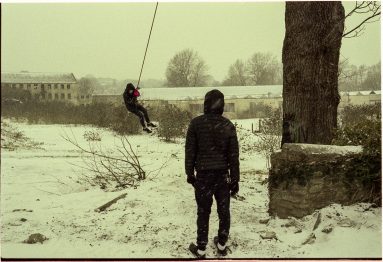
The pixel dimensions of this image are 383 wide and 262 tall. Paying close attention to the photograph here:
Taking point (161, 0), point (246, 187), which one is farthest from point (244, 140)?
point (161, 0)

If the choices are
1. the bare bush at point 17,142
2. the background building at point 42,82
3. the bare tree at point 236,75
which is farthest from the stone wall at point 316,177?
the bare bush at point 17,142

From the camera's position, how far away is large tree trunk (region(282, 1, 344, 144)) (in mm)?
5195

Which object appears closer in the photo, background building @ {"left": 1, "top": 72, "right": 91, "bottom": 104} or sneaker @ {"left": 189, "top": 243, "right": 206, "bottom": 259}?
sneaker @ {"left": 189, "top": 243, "right": 206, "bottom": 259}

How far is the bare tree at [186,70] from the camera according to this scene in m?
6.19

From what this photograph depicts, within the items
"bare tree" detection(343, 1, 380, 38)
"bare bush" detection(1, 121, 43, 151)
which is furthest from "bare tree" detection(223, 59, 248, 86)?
"bare bush" detection(1, 121, 43, 151)

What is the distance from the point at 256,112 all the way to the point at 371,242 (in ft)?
16.1

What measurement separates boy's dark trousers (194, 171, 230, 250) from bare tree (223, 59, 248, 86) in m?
2.51

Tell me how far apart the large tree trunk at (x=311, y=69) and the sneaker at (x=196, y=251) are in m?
2.16

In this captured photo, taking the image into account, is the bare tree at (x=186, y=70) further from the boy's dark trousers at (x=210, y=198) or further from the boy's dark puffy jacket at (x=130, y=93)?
the boy's dark trousers at (x=210, y=198)

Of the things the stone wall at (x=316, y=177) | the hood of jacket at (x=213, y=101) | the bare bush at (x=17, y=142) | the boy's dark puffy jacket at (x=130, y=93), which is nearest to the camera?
the hood of jacket at (x=213, y=101)

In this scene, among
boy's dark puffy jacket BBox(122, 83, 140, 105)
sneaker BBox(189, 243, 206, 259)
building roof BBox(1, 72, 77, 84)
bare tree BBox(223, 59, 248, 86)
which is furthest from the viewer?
bare tree BBox(223, 59, 248, 86)

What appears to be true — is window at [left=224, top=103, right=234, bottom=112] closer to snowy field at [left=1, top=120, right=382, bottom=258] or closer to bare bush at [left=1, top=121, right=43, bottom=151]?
snowy field at [left=1, top=120, right=382, bottom=258]

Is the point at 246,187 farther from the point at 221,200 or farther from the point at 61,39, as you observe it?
the point at 61,39

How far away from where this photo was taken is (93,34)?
5906mm
